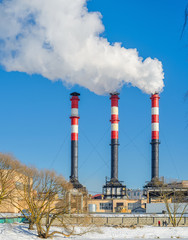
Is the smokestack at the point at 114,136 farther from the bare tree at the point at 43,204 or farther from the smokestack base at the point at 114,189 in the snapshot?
the bare tree at the point at 43,204

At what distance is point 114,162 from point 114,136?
5.96 metres

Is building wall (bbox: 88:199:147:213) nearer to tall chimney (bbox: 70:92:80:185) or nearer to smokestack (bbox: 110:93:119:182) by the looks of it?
smokestack (bbox: 110:93:119:182)

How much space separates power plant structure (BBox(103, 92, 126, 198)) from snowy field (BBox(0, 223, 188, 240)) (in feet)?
122

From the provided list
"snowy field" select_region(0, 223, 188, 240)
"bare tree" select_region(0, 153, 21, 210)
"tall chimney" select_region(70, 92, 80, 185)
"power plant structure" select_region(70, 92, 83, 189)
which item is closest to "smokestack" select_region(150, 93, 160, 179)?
"power plant structure" select_region(70, 92, 83, 189)

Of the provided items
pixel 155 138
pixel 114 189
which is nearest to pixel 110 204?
pixel 114 189

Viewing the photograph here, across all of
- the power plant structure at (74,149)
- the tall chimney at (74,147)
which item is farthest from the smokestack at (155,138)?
the tall chimney at (74,147)

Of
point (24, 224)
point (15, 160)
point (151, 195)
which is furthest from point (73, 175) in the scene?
point (24, 224)

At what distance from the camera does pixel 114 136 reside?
299ft

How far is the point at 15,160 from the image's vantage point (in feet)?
186

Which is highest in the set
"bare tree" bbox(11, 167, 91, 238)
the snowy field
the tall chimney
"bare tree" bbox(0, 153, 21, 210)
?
the tall chimney

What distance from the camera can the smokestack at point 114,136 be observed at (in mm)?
90750

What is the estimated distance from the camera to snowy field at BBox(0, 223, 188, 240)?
143 feet

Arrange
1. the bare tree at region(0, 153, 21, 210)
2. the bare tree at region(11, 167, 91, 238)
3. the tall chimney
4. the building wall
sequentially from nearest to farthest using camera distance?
the bare tree at region(11, 167, 91, 238) < the bare tree at region(0, 153, 21, 210) < the tall chimney < the building wall

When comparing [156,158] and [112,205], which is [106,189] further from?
[156,158]
